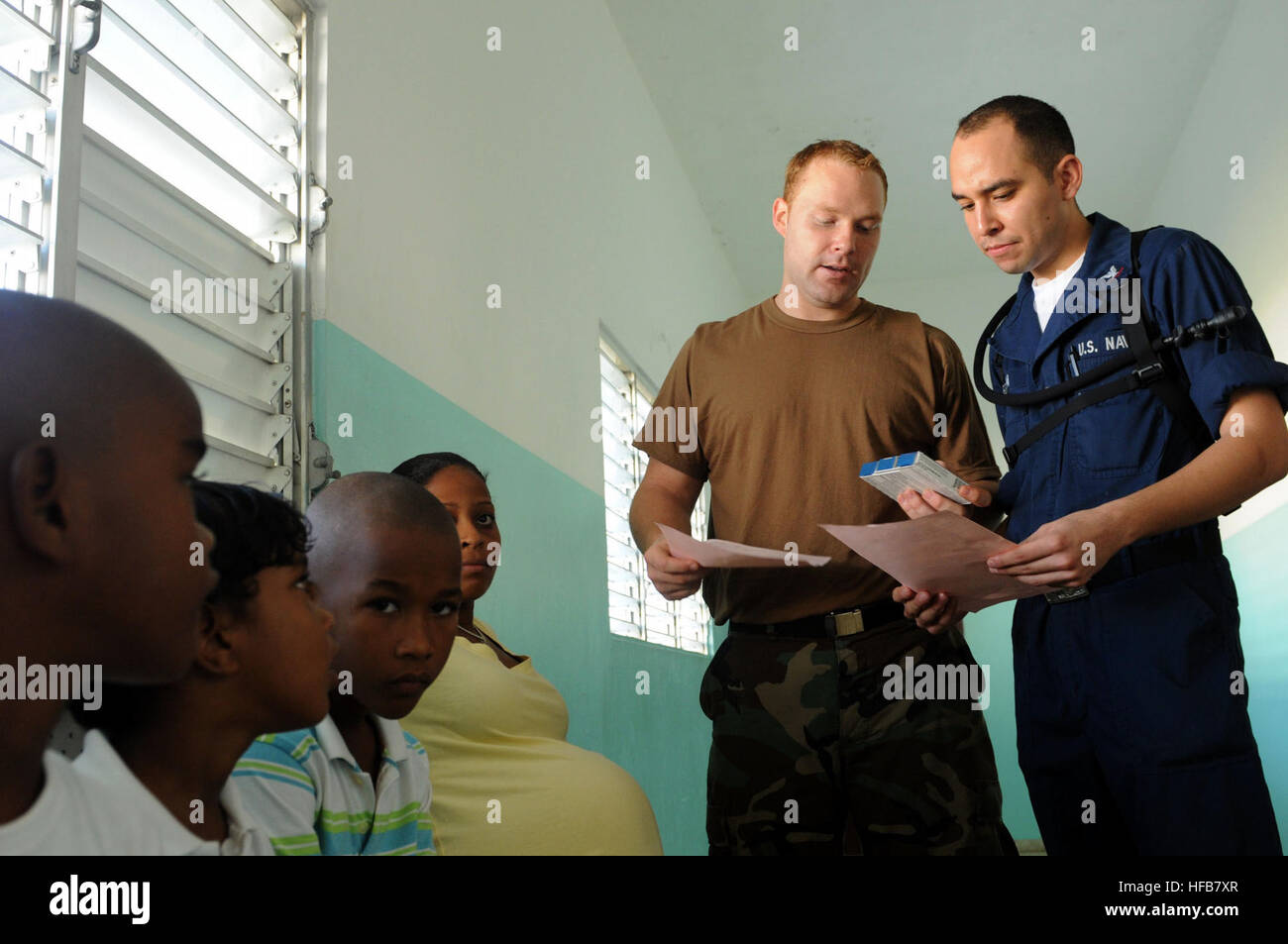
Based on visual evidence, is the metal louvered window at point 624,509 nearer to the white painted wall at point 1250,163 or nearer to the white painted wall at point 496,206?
the white painted wall at point 496,206

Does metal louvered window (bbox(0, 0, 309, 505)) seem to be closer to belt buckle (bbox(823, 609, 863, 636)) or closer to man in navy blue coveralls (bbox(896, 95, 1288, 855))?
belt buckle (bbox(823, 609, 863, 636))

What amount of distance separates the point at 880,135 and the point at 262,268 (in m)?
3.41

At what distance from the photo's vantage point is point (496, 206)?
2.47 metres

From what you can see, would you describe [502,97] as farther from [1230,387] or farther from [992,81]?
[992,81]

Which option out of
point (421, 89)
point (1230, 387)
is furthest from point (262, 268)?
point (1230, 387)

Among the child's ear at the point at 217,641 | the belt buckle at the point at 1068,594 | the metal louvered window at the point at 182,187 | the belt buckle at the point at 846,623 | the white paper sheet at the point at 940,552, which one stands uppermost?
the metal louvered window at the point at 182,187

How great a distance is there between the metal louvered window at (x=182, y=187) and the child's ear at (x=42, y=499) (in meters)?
0.54

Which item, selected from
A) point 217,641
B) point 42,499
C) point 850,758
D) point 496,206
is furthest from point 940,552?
point 496,206

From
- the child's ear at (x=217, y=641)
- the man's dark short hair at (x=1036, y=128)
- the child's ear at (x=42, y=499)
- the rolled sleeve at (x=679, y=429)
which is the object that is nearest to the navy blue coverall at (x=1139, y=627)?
the man's dark short hair at (x=1036, y=128)

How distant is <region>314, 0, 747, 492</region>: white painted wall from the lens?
1.89 m

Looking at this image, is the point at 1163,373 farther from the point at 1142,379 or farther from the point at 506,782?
the point at 506,782

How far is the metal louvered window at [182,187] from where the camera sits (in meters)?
1.20
